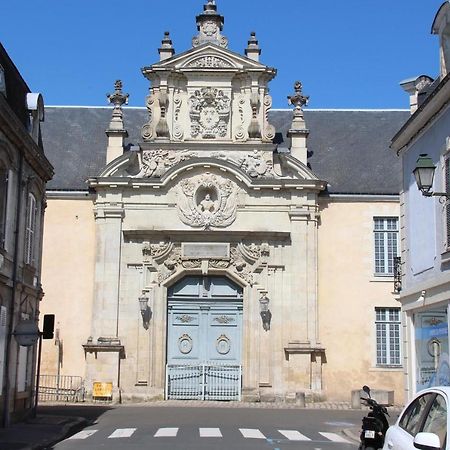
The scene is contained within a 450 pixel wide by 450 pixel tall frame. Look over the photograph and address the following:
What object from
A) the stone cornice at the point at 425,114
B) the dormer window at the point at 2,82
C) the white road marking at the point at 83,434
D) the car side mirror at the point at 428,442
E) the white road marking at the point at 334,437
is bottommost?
the white road marking at the point at 83,434

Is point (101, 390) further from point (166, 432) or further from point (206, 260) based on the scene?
point (166, 432)

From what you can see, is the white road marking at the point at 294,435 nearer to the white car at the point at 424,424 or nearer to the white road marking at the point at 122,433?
the white road marking at the point at 122,433

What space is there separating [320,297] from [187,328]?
4.37m

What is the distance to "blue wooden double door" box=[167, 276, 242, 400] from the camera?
25766mm

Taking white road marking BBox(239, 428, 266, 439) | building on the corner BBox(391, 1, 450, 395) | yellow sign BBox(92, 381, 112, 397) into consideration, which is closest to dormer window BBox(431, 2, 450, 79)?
building on the corner BBox(391, 1, 450, 395)

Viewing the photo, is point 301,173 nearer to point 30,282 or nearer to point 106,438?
point 30,282

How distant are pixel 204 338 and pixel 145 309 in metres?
2.16

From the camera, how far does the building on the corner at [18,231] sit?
16.5m

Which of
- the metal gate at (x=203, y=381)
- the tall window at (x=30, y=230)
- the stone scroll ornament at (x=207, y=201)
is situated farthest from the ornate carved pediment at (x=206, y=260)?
the tall window at (x=30, y=230)

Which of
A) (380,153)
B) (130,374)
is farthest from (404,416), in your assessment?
(380,153)

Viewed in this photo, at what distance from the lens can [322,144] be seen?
96.8ft

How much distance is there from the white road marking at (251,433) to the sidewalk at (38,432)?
11.1ft

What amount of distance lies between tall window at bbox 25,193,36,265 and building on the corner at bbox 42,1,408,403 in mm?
6573

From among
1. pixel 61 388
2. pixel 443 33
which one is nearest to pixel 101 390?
pixel 61 388
